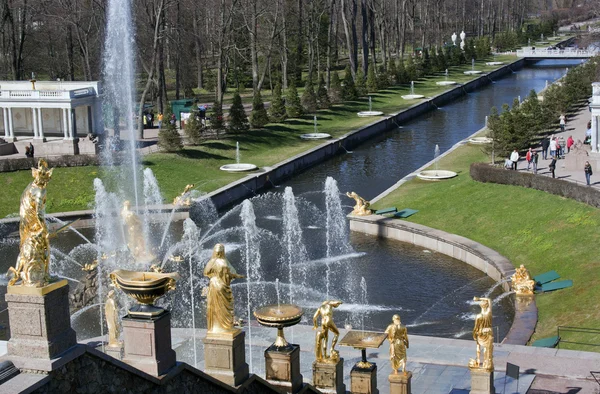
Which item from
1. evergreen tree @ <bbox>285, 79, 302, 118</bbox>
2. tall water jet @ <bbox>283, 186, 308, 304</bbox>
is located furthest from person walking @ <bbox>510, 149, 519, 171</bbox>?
evergreen tree @ <bbox>285, 79, 302, 118</bbox>

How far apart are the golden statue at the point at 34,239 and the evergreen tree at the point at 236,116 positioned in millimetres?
46137

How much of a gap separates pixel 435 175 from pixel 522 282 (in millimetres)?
17686

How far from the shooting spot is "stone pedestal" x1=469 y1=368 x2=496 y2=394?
20.2 m

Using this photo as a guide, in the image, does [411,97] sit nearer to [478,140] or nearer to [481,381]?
[478,140]

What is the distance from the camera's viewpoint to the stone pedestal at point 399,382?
2009cm

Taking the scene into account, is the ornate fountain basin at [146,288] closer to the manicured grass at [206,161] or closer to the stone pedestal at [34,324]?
the stone pedestal at [34,324]

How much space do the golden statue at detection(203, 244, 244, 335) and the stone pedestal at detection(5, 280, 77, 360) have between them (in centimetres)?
Result: 340

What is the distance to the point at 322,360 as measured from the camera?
18.8 m

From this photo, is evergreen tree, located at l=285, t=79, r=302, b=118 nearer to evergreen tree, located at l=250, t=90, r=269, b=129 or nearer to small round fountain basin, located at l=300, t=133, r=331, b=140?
evergreen tree, located at l=250, t=90, r=269, b=129

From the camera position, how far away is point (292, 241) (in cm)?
3869

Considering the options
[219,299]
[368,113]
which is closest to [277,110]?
[368,113]

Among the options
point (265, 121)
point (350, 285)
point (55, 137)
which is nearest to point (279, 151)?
point (265, 121)

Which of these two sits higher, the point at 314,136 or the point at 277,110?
the point at 277,110

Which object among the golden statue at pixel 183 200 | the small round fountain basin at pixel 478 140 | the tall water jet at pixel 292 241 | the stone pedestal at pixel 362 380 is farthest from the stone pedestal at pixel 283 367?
the small round fountain basin at pixel 478 140
